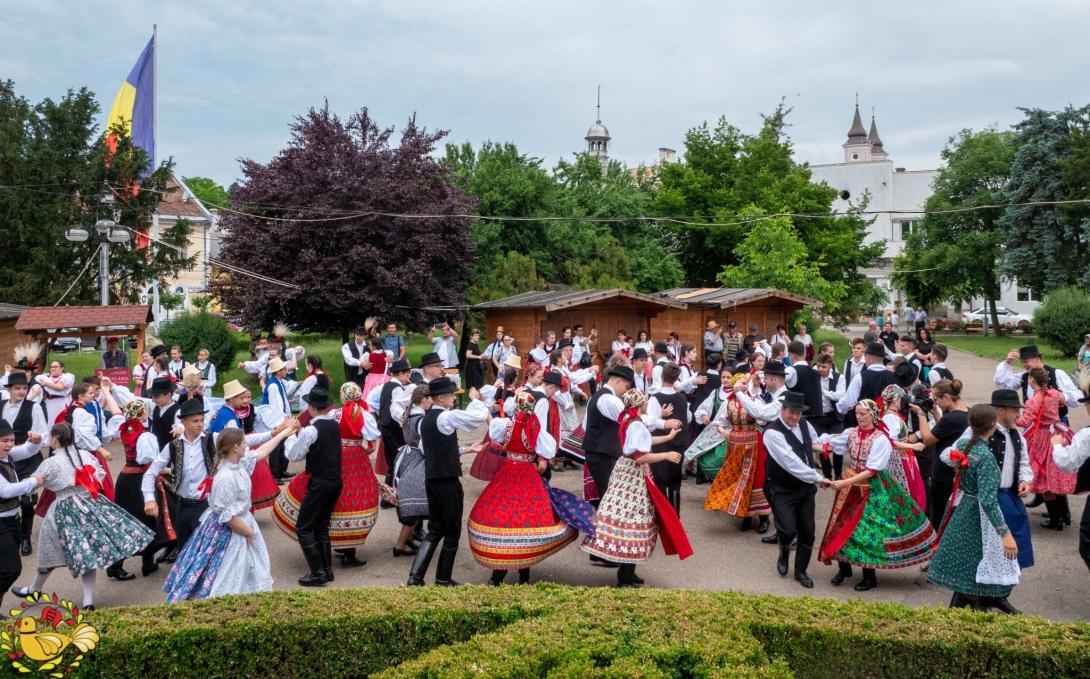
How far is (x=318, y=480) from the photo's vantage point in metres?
6.80

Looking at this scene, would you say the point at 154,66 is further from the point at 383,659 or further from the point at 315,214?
the point at 383,659

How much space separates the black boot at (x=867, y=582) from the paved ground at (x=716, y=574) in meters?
0.05

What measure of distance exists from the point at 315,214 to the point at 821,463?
1322 centimetres

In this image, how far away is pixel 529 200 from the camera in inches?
1212

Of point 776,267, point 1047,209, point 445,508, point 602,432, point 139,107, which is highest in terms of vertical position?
point 139,107

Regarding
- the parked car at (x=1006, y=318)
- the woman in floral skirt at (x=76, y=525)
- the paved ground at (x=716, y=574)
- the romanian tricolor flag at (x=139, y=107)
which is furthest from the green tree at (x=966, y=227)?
the woman in floral skirt at (x=76, y=525)

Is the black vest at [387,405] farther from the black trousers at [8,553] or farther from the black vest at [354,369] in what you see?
the black vest at [354,369]

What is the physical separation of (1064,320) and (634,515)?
2492cm

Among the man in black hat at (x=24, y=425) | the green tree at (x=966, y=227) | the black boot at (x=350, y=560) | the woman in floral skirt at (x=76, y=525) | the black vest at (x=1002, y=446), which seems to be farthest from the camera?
the green tree at (x=966, y=227)

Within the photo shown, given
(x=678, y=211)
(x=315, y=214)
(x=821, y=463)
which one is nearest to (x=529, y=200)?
(x=678, y=211)

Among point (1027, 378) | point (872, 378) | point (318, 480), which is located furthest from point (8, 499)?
point (1027, 378)

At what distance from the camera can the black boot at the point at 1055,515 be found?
328 inches

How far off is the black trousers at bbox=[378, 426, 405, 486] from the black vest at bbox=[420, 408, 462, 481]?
9.18 ft

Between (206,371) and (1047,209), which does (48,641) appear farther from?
(1047,209)
